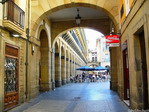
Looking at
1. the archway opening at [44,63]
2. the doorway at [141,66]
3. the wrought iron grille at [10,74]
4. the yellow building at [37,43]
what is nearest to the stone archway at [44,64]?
the archway opening at [44,63]

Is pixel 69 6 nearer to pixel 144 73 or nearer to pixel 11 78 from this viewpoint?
pixel 11 78

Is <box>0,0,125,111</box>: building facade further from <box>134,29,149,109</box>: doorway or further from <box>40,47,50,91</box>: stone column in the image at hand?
<box>134,29,149,109</box>: doorway

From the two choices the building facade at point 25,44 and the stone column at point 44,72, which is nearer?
the building facade at point 25,44

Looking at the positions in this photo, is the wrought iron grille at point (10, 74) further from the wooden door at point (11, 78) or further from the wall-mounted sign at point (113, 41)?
the wall-mounted sign at point (113, 41)

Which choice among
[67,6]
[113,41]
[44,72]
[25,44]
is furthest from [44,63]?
[113,41]

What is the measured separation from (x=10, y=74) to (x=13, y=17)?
2301 millimetres

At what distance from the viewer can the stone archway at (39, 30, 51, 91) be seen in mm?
14031

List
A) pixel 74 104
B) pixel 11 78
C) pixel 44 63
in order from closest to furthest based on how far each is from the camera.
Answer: pixel 11 78 < pixel 74 104 < pixel 44 63

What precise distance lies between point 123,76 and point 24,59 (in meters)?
4.66

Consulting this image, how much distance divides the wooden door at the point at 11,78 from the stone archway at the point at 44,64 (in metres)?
5.55

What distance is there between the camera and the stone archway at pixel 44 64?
14.0 m

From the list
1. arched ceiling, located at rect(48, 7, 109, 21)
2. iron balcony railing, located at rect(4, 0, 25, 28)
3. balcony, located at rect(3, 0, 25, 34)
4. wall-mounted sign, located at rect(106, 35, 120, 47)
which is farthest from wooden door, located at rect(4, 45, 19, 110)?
arched ceiling, located at rect(48, 7, 109, 21)

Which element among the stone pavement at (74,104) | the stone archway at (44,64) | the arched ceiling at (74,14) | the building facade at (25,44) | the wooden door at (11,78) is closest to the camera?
the building facade at (25,44)

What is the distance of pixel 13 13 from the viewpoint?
25.8 ft
